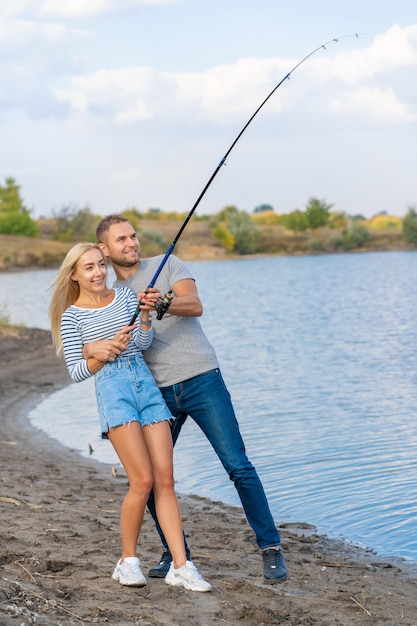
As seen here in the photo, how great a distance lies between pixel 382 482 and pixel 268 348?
38.3ft

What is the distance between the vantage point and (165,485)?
4.55 meters

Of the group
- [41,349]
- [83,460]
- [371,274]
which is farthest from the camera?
[371,274]

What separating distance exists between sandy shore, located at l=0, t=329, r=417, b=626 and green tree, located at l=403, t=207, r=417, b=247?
237 feet

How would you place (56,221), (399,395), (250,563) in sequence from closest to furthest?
1. (250,563)
2. (399,395)
3. (56,221)

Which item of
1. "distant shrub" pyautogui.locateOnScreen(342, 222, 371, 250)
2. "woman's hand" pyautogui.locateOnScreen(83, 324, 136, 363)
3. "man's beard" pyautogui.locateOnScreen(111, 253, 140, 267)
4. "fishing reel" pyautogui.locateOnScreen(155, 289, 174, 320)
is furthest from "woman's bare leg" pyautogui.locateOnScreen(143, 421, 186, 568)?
"distant shrub" pyautogui.locateOnScreen(342, 222, 371, 250)

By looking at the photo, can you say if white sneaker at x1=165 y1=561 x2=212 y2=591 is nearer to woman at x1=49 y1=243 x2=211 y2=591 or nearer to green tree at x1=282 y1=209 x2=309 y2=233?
woman at x1=49 y1=243 x2=211 y2=591

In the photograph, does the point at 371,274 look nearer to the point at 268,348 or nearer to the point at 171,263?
the point at 268,348

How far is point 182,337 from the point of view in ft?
15.4

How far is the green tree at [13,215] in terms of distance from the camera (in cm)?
8062

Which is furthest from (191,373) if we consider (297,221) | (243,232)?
(297,221)

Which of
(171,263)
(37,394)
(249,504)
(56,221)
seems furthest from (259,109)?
(56,221)

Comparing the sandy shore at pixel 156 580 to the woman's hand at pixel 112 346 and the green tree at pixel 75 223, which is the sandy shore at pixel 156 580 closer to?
the woman's hand at pixel 112 346

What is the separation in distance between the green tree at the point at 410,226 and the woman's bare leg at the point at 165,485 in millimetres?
75339

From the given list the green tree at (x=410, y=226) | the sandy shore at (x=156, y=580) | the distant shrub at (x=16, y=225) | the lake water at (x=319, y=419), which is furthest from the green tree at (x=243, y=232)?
the sandy shore at (x=156, y=580)
